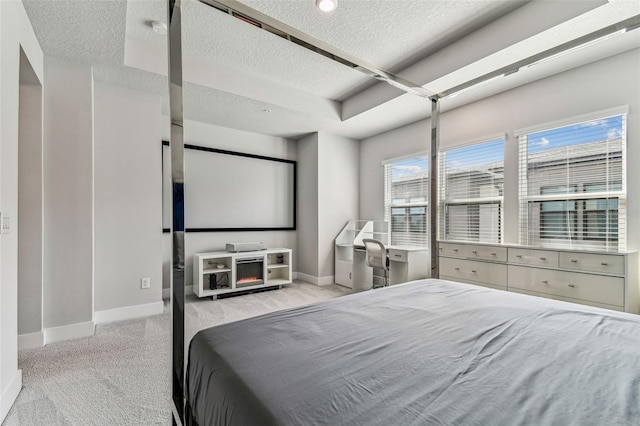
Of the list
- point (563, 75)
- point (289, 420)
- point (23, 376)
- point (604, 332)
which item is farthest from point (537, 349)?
point (563, 75)

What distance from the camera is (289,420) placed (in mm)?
651

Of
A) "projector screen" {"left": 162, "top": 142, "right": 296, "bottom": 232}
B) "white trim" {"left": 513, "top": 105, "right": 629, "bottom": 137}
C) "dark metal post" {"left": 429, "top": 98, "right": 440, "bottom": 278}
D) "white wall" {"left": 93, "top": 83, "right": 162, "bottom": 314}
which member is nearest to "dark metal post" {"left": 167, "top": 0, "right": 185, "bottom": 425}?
"dark metal post" {"left": 429, "top": 98, "right": 440, "bottom": 278}

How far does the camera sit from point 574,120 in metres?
2.90

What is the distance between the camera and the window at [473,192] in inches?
140

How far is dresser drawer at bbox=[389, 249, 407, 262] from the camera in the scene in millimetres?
3771

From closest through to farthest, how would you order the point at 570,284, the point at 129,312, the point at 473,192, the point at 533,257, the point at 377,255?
the point at 570,284 < the point at 533,257 < the point at 129,312 < the point at 473,192 < the point at 377,255

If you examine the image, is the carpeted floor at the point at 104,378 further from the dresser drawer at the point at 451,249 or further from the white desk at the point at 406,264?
the dresser drawer at the point at 451,249

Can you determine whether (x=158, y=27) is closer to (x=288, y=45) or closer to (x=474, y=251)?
(x=288, y=45)

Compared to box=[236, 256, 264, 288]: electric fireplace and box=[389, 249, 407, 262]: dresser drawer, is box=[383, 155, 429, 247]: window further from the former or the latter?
box=[236, 256, 264, 288]: electric fireplace

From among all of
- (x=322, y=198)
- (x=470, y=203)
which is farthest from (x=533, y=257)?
(x=322, y=198)

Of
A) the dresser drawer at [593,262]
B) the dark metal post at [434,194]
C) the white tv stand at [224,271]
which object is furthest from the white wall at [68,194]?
the dresser drawer at [593,262]

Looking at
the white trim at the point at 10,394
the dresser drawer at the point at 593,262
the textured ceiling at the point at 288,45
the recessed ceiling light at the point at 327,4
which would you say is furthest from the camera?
the dresser drawer at the point at 593,262

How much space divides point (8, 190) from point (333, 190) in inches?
153

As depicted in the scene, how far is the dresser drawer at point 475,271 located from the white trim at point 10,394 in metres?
3.95
